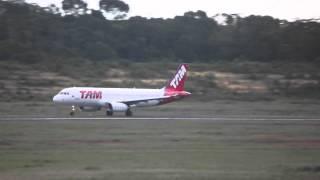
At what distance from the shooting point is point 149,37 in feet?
424

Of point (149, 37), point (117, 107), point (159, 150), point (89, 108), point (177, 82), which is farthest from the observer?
point (149, 37)

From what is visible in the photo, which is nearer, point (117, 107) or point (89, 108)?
point (117, 107)

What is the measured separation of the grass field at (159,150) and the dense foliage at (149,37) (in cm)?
6699

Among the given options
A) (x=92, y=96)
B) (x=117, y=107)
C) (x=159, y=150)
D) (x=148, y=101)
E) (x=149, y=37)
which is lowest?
(x=117, y=107)

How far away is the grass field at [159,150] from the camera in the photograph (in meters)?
18.6

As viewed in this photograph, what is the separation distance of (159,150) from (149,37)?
103 metres

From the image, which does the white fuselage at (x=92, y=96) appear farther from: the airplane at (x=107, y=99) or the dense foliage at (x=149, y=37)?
the dense foliage at (x=149, y=37)

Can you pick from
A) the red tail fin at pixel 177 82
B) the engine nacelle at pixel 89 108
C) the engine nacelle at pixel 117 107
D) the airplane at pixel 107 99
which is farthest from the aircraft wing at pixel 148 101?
the engine nacelle at pixel 89 108

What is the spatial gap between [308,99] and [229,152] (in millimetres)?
61349

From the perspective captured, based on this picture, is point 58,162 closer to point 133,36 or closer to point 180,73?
point 180,73

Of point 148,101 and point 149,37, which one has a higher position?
point 149,37

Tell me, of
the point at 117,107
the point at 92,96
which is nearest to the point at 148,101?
the point at 117,107

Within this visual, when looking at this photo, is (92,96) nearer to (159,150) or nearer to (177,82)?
(177,82)

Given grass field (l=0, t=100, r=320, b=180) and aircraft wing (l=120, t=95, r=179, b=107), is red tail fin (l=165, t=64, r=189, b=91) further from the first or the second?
grass field (l=0, t=100, r=320, b=180)
